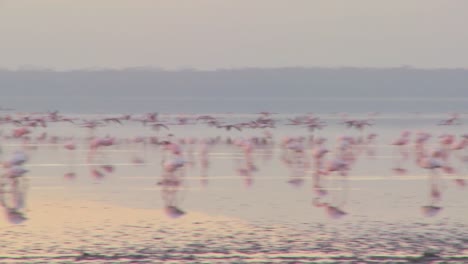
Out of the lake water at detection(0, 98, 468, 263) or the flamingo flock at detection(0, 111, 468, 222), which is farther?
the flamingo flock at detection(0, 111, 468, 222)

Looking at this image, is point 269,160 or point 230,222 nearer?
point 230,222

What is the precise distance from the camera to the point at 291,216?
1265 cm

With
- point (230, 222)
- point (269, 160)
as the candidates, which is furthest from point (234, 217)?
point (269, 160)

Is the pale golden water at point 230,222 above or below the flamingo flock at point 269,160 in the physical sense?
below

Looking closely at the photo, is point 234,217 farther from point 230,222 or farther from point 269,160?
point 269,160

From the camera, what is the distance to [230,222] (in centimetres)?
1210

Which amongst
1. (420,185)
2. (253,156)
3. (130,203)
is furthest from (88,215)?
(253,156)

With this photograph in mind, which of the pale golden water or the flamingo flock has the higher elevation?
the flamingo flock

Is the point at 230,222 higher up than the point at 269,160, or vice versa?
the point at 269,160

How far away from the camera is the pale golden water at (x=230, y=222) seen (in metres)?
10.1

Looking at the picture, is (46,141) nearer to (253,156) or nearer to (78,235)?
(253,156)

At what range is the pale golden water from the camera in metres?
10.1

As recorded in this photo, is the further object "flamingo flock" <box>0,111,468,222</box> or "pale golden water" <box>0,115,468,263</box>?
"flamingo flock" <box>0,111,468,222</box>

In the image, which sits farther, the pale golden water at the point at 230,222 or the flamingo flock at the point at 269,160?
the flamingo flock at the point at 269,160
